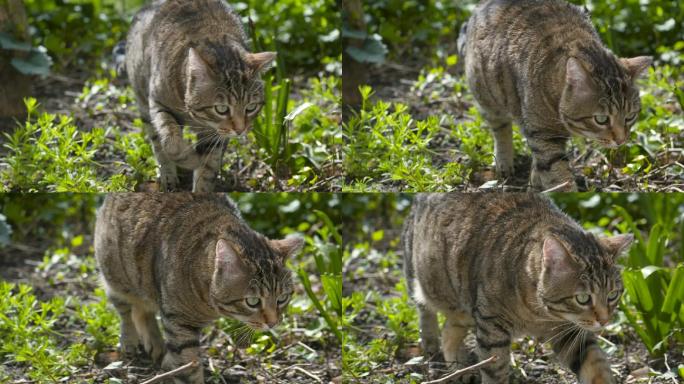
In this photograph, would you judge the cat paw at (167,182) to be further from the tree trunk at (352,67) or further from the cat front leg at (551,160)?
the cat front leg at (551,160)

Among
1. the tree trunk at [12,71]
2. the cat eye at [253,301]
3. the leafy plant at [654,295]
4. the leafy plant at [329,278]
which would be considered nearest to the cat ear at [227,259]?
the cat eye at [253,301]

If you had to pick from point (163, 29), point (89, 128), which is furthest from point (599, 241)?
point (89, 128)

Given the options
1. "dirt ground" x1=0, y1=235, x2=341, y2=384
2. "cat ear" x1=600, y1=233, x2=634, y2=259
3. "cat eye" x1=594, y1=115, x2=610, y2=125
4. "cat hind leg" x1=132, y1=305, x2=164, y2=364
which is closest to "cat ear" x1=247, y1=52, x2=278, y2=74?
"dirt ground" x1=0, y1=235, x2=341, y2=384

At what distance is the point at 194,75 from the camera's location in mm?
4773

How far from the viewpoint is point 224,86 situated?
476 centimetres

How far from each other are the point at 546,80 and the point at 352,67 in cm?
120

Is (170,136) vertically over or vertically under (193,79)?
under

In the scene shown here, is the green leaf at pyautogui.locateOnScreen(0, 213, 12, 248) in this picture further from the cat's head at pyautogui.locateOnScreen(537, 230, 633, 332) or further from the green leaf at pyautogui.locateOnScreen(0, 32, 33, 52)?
the cat's head at pyautogui.locateOnScreen(537, 230, 633, 332)

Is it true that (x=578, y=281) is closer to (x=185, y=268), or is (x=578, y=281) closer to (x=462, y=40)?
(x=462, y=40)

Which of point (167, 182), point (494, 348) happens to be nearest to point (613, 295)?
point (494, 348)

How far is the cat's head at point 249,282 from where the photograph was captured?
453 cm

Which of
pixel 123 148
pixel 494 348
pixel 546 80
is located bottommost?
pixel 494 348

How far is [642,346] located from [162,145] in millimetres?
3012

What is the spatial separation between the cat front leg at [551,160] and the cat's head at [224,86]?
144 cm
